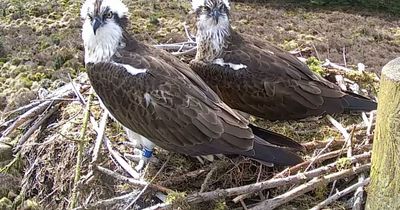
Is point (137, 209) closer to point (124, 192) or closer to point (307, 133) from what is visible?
point (124, 192)

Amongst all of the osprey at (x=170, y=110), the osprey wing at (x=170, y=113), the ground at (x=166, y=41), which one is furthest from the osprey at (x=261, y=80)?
the osprey wing at (x=170, y=113)

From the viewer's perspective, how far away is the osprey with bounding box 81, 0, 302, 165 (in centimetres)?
393

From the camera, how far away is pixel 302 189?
377 cm

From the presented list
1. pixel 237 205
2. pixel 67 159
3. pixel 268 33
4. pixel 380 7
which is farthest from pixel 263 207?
pixel 380 7

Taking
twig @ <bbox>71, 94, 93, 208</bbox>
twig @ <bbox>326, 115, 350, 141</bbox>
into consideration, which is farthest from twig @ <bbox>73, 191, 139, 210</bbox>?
twig @ <bbox>326, 115, 350, 141</bbox>

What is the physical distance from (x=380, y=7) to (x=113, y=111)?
9.72 m

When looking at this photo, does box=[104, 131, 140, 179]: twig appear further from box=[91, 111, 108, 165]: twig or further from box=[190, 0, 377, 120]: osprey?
box=[190, 0, 377, 120]: osprey

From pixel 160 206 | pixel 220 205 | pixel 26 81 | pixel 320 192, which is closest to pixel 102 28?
pixel 160 206

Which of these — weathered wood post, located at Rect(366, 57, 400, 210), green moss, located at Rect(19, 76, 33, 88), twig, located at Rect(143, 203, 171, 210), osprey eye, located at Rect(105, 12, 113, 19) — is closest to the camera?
weathered wood post, located at Rect(366, 57, 400, 210)

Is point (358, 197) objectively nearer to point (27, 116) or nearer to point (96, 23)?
point (96, 23)

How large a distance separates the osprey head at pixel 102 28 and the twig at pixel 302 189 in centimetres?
131

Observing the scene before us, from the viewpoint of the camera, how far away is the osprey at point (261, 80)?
452cm

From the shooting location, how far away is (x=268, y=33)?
9.45 m

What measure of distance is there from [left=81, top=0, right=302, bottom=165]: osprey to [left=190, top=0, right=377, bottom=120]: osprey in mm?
443
